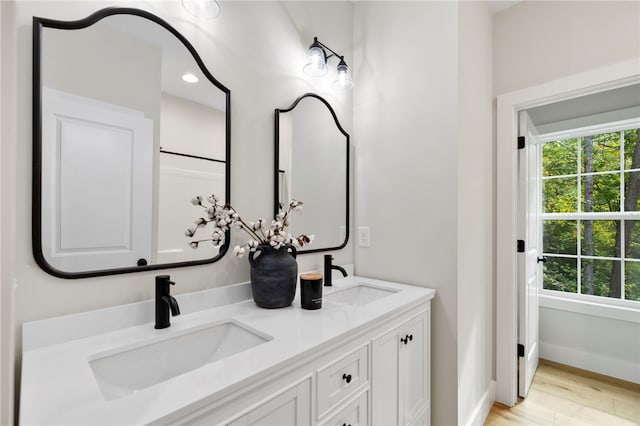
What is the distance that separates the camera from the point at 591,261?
2732 mm

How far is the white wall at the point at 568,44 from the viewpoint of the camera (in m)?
1.75

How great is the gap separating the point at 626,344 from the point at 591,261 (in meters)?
0.68

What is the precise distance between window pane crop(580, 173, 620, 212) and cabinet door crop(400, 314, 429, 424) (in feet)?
7.32

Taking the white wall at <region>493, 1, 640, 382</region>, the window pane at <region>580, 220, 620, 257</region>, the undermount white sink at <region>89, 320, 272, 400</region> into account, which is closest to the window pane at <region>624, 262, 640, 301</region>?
the window pane at <region>580, 220, 620, 257</region>

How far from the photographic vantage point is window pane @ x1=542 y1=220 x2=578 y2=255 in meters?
2.83

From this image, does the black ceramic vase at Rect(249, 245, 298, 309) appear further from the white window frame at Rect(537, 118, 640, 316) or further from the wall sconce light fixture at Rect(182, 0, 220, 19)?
the white window frame at Rect(537, 118, 640, 316)

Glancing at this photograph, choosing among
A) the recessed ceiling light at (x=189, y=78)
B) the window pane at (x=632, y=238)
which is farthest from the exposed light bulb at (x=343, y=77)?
the window pane at (x=632, y=238)

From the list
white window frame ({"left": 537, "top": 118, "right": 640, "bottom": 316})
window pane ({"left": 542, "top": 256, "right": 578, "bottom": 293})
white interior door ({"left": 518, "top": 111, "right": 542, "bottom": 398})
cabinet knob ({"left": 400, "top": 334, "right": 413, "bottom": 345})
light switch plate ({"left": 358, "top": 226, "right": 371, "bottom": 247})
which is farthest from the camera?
window pane ({"left": 542, "top": 256, "right": 578, "bottom": 293})

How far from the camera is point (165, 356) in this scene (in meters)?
0.96

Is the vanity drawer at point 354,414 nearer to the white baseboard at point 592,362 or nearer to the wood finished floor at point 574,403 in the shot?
the wood finished floor at point 574,403

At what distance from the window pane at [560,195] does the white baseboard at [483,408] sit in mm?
1744

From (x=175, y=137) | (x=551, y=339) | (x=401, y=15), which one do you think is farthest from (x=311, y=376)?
(x=551, y=339)

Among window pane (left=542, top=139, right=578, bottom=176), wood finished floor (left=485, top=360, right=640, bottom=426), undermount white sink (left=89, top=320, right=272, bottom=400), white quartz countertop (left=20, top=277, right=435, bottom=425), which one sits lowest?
wood finished floor (left=485, top=360, right=640, bottom=426)

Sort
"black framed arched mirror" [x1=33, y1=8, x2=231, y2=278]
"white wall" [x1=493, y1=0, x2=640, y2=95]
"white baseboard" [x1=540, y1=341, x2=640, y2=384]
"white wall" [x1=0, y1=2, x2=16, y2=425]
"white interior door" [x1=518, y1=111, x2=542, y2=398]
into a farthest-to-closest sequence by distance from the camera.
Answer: "white baseboard" [x1=540, y1=341, x2=640, y2=384] → "white interior door" [x1=518, y1=111, x2=542, y2=398] → "white wall" [x1=493, y1=0, x2=640, y2=95] → "black framed arched mirror" [x1=33, y1=8, x2=231, y2=278] → "white wall" [x1=0, y1=2, x2=16, y2=425]
